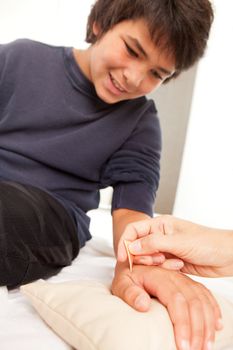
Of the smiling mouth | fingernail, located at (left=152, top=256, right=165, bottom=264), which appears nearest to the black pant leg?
fingernail, located at (left=152, top=256, right=165, bottom=264)

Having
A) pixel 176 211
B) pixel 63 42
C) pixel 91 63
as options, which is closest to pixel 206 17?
pixel 91 63

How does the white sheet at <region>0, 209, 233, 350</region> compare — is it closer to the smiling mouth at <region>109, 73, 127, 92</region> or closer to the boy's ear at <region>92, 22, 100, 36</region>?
the smiling mouth at <region>109, 73, 127, 92</region>

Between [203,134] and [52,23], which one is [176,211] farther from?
[52,23]

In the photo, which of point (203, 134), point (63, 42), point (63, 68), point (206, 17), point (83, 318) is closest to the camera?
point (83, 318)

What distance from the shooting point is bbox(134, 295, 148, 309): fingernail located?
57 cm

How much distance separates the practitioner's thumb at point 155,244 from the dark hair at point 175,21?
496 mm

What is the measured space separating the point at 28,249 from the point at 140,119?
0.57 metres

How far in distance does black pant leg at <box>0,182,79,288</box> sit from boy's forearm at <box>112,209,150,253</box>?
119 millimetres

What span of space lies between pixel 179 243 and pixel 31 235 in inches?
11.5

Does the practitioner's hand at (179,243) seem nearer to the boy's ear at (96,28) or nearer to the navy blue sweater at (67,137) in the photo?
the navy blue sweater at (67,137)

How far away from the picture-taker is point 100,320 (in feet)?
1.72

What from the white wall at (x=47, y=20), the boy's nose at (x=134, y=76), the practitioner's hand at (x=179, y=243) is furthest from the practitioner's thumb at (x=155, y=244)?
the white wall at (x=47, y=20)

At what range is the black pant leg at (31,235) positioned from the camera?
707mm

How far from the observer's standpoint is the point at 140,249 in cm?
71
